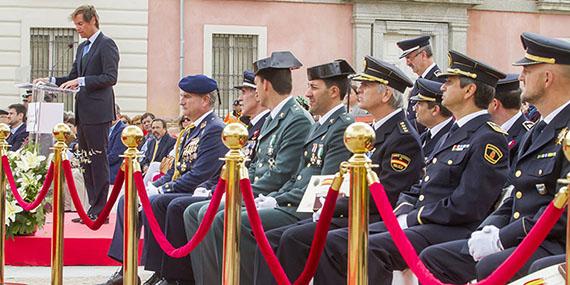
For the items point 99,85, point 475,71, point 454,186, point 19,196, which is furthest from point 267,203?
point 99,85

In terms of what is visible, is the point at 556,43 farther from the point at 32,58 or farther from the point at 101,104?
the point at 32,58

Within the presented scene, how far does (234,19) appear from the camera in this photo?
71.4 ft

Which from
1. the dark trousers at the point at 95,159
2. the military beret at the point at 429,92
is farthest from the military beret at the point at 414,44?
the dark trousers at the point at 95,159

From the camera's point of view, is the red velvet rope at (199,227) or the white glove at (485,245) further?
the red velvet rope at (199,227)

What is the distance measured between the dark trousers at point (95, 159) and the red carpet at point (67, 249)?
1.98ft

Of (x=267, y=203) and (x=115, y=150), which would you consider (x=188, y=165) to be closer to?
(x=267, y=203)

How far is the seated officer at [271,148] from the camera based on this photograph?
6.81 meters

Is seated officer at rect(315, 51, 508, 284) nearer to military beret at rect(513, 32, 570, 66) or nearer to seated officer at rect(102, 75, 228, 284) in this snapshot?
military beret at rect(513, 32, 570, 66)

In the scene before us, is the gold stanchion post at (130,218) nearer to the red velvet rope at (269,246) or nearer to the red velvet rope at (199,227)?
the red velvet rope at (199,227)

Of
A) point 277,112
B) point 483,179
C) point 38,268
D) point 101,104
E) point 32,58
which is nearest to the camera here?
point 483,179

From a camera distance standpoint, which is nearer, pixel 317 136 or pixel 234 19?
pixel 317 136

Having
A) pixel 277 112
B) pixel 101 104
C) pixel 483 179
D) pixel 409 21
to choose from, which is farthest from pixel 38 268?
pixel 409 21

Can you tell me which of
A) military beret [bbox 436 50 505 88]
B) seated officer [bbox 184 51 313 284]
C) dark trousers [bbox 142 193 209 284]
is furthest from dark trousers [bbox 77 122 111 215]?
military beret [bbox 436 50 505 88]

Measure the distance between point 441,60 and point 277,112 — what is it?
1604 cm
